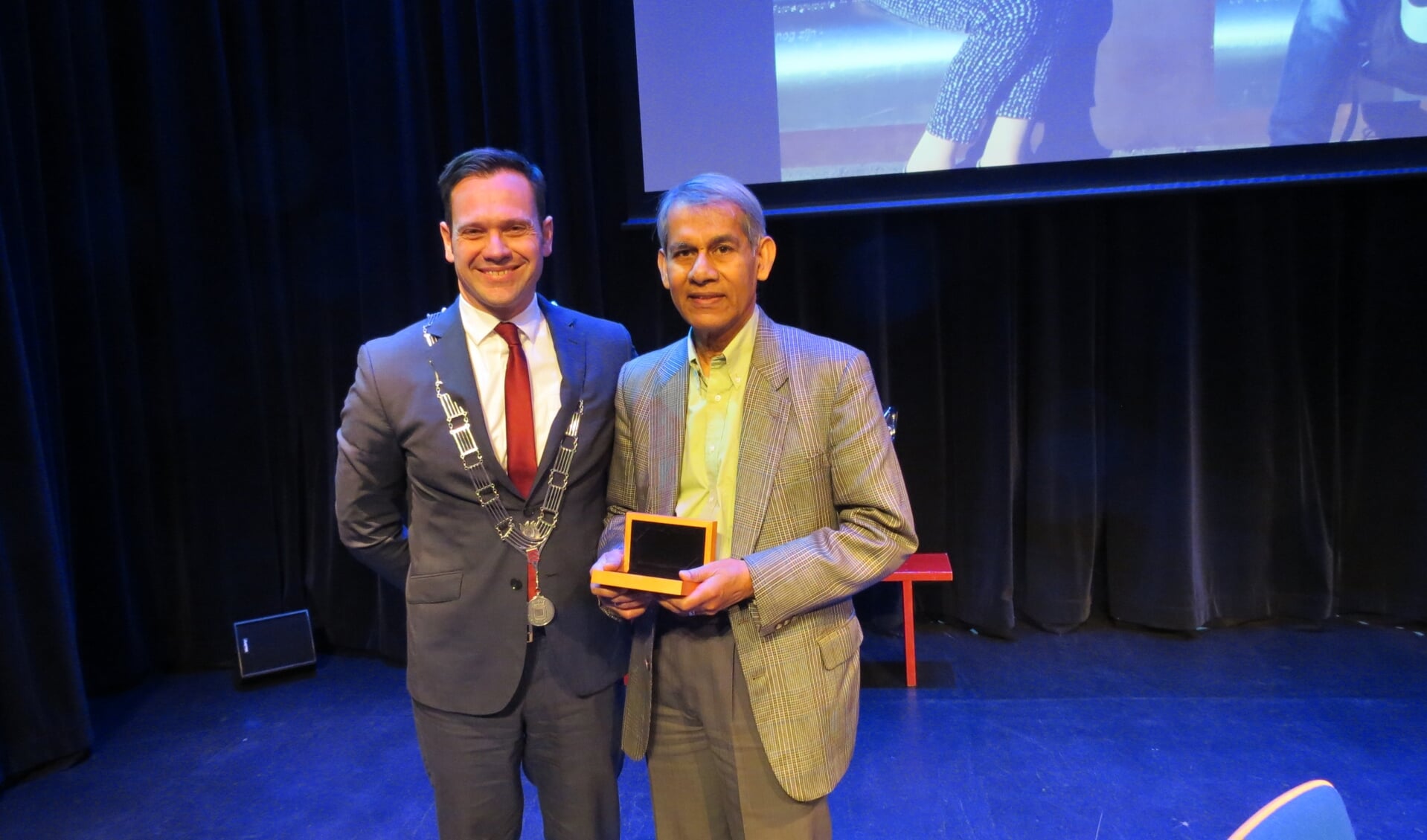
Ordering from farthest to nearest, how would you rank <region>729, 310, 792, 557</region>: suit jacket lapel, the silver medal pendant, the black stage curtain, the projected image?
the black stage curtain
the projected image
the silver medal pendant
<region>729, 310, 792, 557</region>: suit jacket lapel

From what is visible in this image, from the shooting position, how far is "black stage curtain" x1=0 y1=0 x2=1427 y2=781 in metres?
3.89

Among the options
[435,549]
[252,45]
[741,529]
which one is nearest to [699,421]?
[741,529]

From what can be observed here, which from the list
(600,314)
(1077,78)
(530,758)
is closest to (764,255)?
(530,758)

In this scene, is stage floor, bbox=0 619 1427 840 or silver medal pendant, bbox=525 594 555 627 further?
stage floor, bbox=0 619 1427 840

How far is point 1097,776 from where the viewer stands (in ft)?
9.34

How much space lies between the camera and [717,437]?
1.51 meters

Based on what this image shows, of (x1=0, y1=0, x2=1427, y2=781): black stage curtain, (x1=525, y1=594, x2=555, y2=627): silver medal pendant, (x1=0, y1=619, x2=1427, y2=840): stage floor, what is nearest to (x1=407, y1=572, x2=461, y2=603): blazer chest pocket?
(x1=525, y1=594, x2=555, y2=627): silver medal pendant

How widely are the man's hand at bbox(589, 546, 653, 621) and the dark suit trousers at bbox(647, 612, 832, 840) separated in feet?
0.23

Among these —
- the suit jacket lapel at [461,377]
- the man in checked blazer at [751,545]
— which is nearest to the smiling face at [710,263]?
the man in checked blazer at [751,545]

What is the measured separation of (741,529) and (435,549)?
60cm

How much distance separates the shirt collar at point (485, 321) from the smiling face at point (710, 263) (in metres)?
0.37

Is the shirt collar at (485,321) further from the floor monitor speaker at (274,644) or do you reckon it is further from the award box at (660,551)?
the floor monitor speaker at (274,644)

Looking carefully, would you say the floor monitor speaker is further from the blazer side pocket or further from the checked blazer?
the blazer side pocket

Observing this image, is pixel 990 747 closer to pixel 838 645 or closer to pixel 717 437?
pixel 838 645
